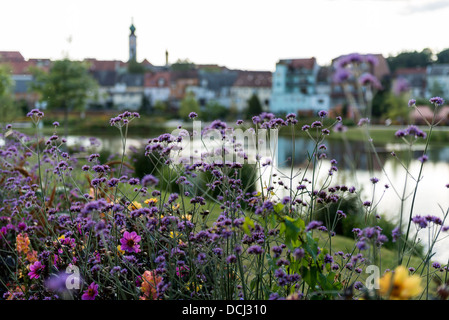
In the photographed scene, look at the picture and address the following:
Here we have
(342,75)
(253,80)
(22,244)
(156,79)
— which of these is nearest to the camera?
(342,75)

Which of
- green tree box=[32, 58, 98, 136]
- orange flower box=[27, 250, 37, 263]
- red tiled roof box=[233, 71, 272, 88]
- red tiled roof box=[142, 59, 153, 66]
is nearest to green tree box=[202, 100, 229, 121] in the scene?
red tiled roof box=[233, 71, 272, 88]

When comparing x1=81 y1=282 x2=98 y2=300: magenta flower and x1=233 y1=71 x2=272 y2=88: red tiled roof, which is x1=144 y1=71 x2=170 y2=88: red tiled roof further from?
x1=81 y1=282 x2=98 y2=300: magenta flower

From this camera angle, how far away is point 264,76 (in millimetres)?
46500

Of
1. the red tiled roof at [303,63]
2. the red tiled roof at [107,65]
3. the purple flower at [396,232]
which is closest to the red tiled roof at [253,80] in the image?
the red tiled roof at [303,63]

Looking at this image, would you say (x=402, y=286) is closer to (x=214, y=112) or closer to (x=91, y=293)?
(x=91, y=293)

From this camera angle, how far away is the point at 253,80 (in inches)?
1817

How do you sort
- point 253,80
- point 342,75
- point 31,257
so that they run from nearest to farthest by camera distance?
point 342,75
point 31,257
point 253,80

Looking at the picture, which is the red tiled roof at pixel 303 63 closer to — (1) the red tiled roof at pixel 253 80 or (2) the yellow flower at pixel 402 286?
(1) the red tiled roof at pixel 253 80

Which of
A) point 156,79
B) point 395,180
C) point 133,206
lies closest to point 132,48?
point 156,79

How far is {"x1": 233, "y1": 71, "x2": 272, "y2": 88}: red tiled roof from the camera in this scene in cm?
4559

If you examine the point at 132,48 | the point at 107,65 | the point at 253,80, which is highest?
the point at 132,48

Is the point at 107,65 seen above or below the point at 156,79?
above

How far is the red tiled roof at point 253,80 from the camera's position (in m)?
45.6

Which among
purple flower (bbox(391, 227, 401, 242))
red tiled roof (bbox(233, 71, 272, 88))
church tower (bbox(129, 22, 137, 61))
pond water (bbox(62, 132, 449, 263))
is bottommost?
pond water (bbox(62, 132, 449, 263))
